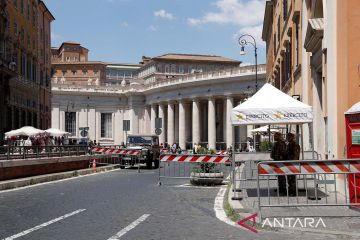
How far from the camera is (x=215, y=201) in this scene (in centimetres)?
1473

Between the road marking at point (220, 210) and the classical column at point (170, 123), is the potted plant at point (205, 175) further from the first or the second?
the classical column at point (170, 123)

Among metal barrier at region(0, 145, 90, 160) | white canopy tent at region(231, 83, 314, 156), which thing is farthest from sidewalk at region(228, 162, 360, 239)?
metal barrier at region(0, 145, 90, 160)

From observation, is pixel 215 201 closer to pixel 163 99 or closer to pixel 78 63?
pixel 163 99

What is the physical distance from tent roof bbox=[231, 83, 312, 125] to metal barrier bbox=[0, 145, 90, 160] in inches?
414

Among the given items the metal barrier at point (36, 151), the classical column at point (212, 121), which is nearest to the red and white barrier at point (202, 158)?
the metal barrier at point (36, 151)

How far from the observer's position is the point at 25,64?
50188 millimetres

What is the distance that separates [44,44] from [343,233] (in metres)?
56.0

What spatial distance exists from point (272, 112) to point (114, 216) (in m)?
5.82

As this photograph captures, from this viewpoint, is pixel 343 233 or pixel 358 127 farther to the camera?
pixel 358 127

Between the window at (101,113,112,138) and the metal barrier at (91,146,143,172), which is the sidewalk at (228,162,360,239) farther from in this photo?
the window at (101,113,112,138)

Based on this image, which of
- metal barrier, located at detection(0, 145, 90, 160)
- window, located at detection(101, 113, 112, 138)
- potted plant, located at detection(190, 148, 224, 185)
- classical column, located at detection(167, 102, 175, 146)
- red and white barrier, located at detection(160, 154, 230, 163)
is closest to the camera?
red and white barrier, located at detection(160, 154, 230, 163)

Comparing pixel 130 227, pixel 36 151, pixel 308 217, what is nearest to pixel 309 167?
pixel 308 217

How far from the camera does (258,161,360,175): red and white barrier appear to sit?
34.9ft

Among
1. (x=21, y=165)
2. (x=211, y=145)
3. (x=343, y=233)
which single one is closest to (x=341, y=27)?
(x=343, y=233)
